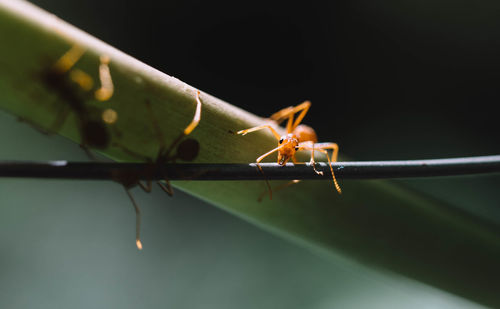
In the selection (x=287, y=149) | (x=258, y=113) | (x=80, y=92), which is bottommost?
(x=80, y=92)

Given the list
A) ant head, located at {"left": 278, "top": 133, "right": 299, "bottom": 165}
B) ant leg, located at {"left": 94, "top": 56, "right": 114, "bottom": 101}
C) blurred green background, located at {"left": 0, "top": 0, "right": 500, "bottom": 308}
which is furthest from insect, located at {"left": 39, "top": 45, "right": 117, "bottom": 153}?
blurred green background, located at {"left": 0, "top": 0, "right": 500, "bottom": 308}

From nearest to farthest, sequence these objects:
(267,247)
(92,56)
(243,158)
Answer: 1. (92,56)
2. (243,158)
3. (267,247)

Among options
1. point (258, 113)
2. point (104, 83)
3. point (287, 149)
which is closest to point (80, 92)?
point (104, 83)

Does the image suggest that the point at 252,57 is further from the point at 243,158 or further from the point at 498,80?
the point at 243,158

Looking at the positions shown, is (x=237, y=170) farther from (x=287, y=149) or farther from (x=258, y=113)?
(x=258, y=113)

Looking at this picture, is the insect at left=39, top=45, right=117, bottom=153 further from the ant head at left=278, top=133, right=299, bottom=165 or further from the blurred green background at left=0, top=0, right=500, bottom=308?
the blurred green background at left=0, top=0, right=500, bottom=308

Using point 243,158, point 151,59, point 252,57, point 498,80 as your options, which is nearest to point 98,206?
point 151,59
